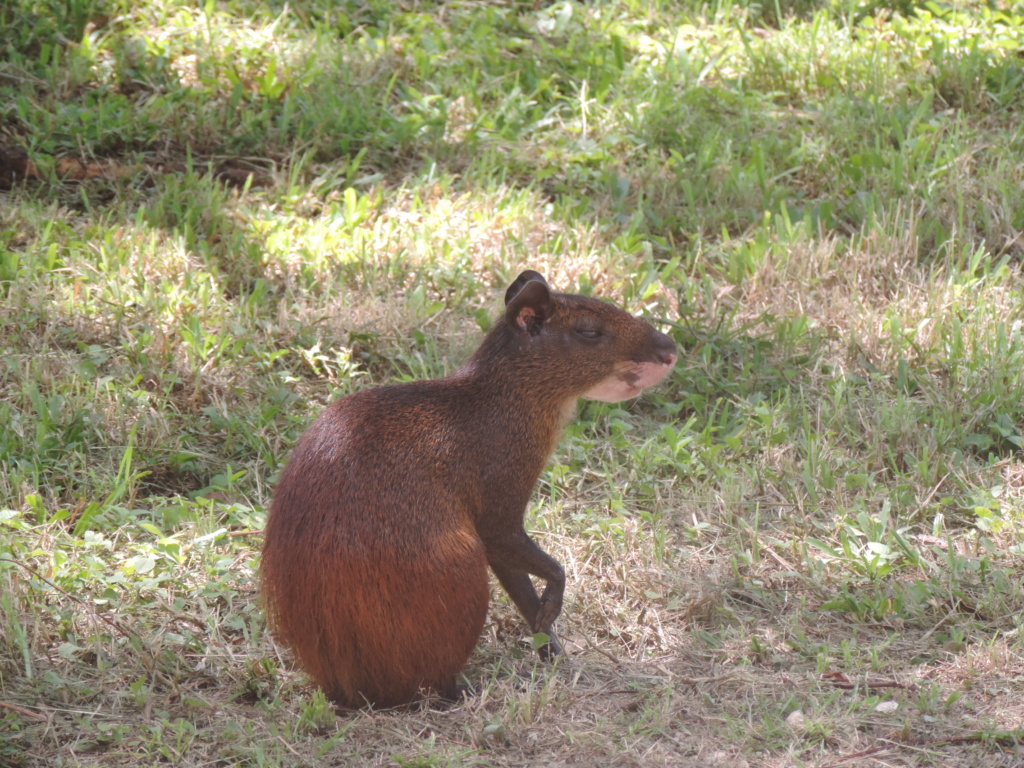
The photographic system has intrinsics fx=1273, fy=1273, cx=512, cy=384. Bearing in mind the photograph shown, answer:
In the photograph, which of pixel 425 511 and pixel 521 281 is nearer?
pixel 425 511

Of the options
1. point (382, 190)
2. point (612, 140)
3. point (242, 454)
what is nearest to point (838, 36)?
point (612, 140)

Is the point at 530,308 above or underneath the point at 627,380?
above

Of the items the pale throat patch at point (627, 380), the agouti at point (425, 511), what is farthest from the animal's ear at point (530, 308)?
the pale throat patch at point (627, 380)

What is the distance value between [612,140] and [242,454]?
3187 millimetres

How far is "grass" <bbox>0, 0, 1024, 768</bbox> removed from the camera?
3855 mm

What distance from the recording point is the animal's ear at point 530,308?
4051mm

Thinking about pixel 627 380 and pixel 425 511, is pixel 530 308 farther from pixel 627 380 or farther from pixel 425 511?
pixel 425 511

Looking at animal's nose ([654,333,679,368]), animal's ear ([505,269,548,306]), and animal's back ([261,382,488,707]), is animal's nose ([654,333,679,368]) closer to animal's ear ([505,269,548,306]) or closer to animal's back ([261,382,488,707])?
animal's ear ([505,269,548,306])

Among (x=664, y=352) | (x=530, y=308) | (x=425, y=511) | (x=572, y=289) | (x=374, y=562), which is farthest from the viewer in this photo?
(x=572, y=289)

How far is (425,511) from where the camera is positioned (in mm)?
3715

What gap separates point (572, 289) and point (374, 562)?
9.49 feet

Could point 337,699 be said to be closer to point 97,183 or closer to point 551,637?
point 551,637

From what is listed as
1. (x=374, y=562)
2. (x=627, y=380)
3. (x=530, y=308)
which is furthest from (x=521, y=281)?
(x=374, y=562)

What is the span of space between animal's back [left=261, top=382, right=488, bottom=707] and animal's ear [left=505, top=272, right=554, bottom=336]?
19.9 inches
